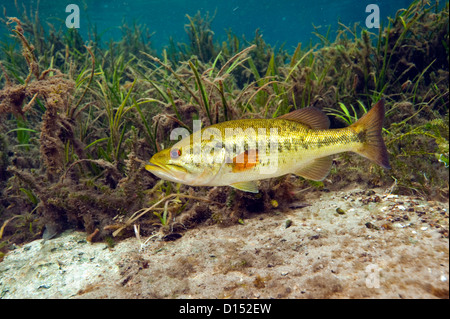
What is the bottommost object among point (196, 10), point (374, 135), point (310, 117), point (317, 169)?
point (317, 169)

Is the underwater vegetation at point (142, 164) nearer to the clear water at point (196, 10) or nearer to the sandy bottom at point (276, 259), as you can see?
the sandy bottom at point (276, 259)

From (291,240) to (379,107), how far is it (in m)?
1.63

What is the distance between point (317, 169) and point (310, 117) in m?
0.58

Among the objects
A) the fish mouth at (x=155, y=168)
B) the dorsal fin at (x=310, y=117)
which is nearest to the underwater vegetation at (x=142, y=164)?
→ the fish mouth at (x=155, y=168)

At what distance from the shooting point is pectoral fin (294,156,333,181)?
2627 millimetres

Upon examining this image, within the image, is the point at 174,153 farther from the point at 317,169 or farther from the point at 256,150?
the point at 317,169

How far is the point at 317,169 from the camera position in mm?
2664

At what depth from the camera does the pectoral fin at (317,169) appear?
103 inches

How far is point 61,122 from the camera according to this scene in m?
3.49

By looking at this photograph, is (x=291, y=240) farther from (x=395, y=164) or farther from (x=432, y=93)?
(x=432, y=93)

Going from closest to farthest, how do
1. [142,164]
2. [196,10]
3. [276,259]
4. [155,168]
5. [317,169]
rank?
[155,168], [276,259], [317,169], [142,164], [196,10]

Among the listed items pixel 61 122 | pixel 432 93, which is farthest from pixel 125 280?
pixel 432 93

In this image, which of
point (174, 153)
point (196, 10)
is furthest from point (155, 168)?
point (196, 10)

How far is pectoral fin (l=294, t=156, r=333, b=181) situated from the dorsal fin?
1.20ft
